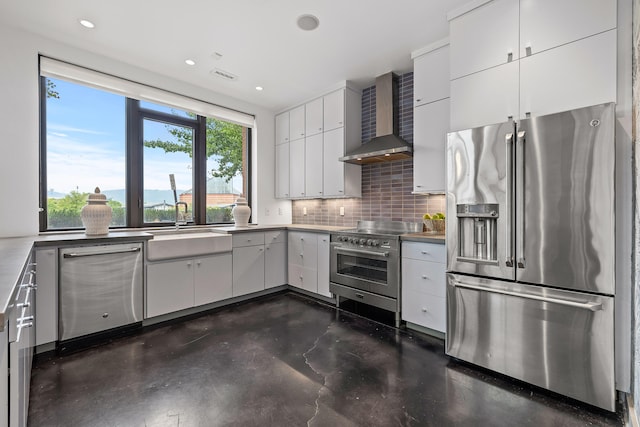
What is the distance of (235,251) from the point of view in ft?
12.0

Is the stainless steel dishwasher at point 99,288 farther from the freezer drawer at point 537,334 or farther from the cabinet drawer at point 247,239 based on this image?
the freezer drawer at point 537,334

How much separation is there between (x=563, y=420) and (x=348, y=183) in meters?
2.88

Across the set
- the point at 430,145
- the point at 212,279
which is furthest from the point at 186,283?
the point at 430,145

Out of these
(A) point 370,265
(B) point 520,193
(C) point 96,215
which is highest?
(B) point 520,193

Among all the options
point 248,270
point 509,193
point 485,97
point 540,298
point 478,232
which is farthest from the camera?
point 248,270

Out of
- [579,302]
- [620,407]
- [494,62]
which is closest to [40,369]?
[579,302]

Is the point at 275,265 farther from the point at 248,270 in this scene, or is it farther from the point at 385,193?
the point at 385,193

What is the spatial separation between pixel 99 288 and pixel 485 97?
3.59m

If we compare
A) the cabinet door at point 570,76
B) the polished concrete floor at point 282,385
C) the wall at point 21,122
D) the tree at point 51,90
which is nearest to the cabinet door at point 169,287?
the polished concrete floor at point 282,385

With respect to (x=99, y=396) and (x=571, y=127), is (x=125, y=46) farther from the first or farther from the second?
(x=571, y=127)

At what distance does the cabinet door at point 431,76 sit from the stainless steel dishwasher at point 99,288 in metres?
3.19

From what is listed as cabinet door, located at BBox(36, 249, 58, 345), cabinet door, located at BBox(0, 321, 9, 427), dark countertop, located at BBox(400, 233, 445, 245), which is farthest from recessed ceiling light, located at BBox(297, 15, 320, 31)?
cabinet door, located at BBox(36, 249, 58, 345)

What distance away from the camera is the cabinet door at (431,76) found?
9.37ft

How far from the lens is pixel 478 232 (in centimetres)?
217
